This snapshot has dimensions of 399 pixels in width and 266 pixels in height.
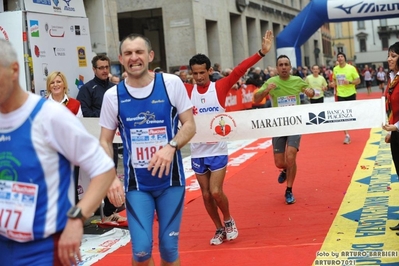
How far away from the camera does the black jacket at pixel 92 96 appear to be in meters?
8.59

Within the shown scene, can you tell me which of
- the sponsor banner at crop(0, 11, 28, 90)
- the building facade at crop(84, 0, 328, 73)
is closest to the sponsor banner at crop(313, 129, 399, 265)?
the sponsor banner at crop(0, 11, 28, 90)

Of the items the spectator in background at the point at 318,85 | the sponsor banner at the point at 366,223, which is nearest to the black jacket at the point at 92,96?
the sponsor banner at the point at 366,223

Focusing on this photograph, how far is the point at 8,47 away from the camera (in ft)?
10.5

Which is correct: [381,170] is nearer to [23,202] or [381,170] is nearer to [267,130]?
[267,130]

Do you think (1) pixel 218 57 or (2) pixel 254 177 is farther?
(1) pixel 218 57

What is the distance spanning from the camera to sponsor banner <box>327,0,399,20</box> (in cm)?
1992

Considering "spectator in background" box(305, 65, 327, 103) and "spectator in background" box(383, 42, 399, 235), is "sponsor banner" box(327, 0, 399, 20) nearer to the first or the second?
"spectator in background" box(305, 65, 327, 103)

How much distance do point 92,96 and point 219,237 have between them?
2.62 meters

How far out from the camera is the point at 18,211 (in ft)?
10.7

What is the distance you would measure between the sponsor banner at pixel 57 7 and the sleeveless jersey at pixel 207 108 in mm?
3047

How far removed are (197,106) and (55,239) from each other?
167 inches

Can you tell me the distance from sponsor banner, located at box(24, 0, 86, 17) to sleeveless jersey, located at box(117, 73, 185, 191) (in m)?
4.64

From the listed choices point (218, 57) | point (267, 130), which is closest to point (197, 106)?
point (267, 130)

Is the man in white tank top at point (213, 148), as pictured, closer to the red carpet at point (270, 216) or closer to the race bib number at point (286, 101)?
the red carpet at point (270, 216)
